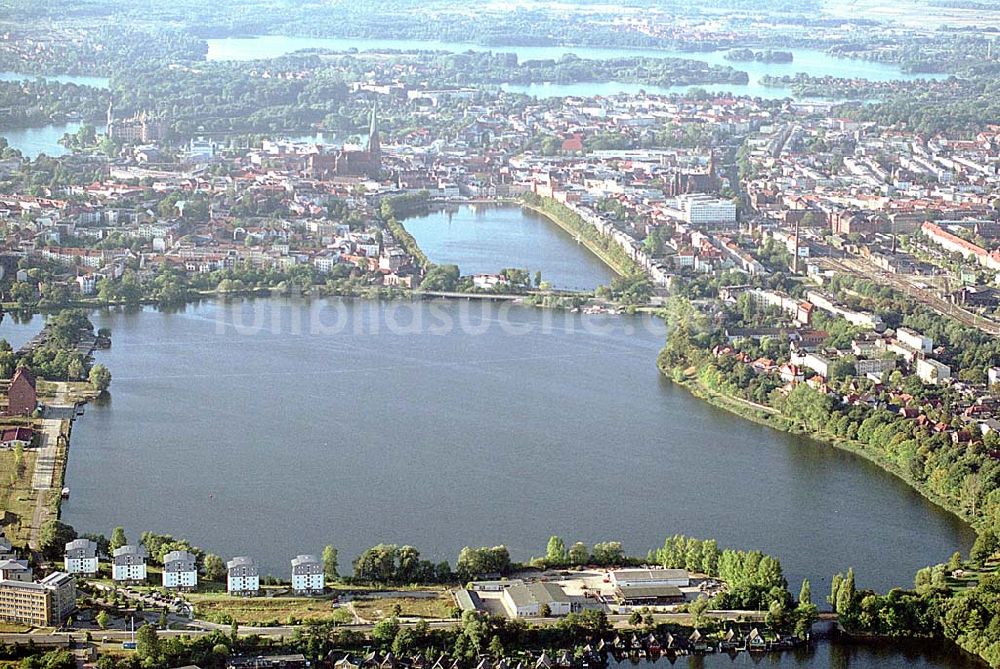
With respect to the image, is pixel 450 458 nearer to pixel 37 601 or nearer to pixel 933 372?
pixel 37 601

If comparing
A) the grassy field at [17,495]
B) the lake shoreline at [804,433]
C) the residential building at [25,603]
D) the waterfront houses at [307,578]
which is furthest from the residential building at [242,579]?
the lake shoreline at [804,433]

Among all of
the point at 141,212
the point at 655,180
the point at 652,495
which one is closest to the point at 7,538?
the point at 652,495

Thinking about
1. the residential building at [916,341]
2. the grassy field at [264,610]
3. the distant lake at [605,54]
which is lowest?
the grassy field at [264,610]

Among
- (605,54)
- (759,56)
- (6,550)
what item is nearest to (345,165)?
(6,550)

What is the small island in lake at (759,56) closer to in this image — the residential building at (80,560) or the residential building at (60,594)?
the residential building at (80,560)

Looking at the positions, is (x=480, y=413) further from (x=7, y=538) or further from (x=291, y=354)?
(x=7, y=538)

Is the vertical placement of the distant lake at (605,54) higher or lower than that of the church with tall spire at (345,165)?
higher
